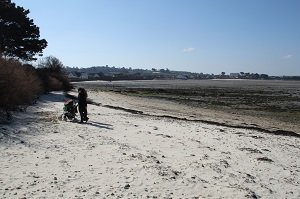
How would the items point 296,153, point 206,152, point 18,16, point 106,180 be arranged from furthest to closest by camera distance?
point 18,16 → point 296,153 → point 206,152 → point 106,180

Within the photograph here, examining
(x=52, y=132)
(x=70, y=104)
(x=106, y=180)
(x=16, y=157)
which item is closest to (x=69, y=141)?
(x=52, y=132)

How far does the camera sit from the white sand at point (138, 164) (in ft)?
25.0

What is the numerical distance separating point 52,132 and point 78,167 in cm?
489

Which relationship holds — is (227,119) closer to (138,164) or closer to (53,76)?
(138,164)

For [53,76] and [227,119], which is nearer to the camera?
[227,119]

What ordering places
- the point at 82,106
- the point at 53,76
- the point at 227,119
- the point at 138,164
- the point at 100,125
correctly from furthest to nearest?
the point at 53,76, the point at 227,119, the point at 82,106, the point at 100,125, the point at 138,164

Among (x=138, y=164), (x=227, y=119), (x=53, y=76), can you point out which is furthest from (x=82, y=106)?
(x=53, y=76)

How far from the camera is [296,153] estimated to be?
12695mm

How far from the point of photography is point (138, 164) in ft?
31.4

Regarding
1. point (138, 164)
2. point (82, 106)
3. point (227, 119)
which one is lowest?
point (227, 119)

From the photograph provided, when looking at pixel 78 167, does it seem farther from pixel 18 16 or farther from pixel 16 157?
pixel 18 16

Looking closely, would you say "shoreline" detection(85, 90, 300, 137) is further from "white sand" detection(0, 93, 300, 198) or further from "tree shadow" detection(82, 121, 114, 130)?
"tree shadow" detection(82, 121, 114, 130)

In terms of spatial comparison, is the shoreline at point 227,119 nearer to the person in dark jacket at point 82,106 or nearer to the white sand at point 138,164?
the white sand at point 138,164

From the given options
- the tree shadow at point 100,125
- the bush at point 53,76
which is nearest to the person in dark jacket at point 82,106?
the tree shadow at point 100,125
